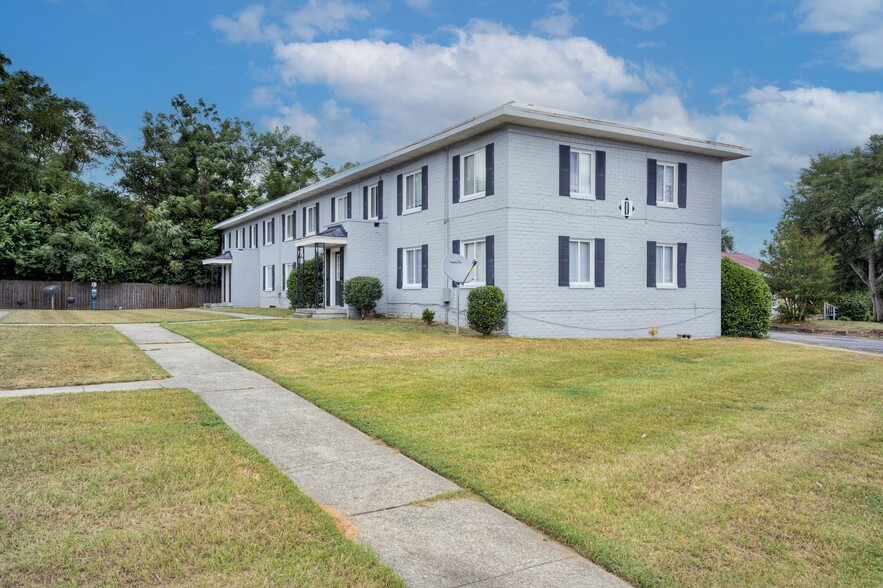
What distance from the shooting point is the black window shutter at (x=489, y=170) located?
16.0 metres

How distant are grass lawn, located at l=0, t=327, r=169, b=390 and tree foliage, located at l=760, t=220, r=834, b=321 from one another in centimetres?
2535

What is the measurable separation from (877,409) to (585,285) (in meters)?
9.96

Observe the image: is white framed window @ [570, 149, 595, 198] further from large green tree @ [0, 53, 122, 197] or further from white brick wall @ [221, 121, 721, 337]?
large green tree @ [0, 53, 122, 197]

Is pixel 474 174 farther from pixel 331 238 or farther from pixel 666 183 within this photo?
pixel 331 238

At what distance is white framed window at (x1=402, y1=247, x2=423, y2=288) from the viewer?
1938 centimetres

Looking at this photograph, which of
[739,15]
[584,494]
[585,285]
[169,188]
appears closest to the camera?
[584,494]

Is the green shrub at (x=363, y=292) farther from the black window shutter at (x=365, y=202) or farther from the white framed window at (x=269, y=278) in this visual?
the white framed window at (x=269, y=278)

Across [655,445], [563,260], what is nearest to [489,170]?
[563,260]

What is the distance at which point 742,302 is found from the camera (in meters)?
19.0

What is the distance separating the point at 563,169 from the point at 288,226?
17.8 m

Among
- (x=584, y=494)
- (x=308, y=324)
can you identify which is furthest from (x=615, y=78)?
(x=584, y=494)

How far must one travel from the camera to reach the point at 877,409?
689 centimetres

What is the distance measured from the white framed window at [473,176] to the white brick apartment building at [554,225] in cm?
4

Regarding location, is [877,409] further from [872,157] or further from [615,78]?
[872,157]
